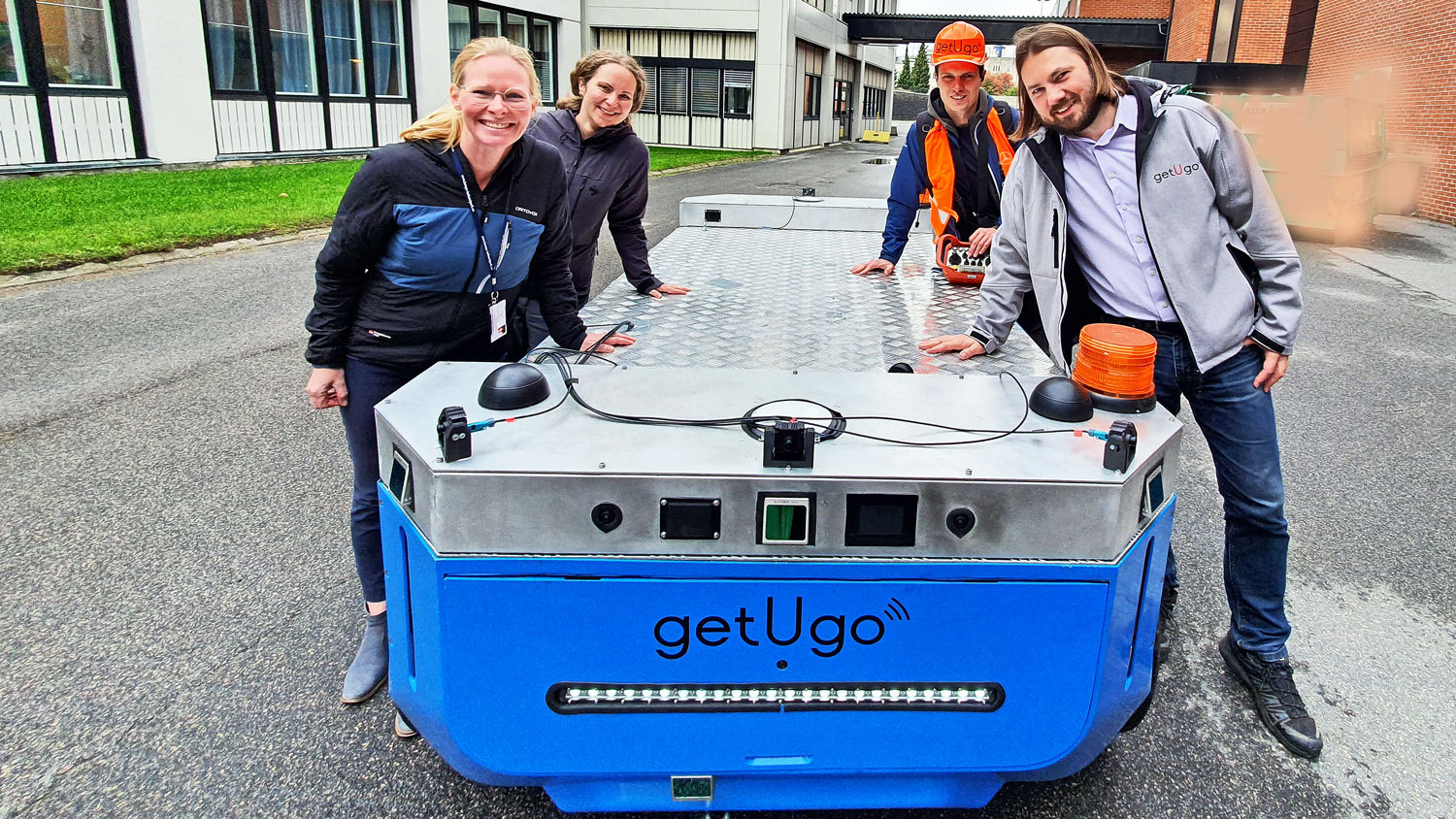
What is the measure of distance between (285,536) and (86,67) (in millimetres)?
15805

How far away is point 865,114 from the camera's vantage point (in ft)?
189

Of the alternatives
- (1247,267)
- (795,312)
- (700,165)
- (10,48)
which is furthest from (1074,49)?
(700,165)

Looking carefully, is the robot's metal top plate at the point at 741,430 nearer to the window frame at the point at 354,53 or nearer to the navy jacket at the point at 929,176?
the navy jacket at the point at 929,176

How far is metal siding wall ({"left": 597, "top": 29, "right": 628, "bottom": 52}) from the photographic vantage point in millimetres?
33900

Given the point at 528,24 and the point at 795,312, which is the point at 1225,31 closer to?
the point at 528,24

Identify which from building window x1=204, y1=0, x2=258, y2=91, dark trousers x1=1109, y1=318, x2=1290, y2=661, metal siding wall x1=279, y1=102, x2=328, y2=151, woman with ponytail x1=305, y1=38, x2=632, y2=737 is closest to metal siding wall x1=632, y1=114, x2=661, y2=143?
metal siding wall x1=279, y1=102, x2=328, y2=151

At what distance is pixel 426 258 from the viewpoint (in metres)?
2.80

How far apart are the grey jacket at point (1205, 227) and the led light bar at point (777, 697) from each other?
3.95ft

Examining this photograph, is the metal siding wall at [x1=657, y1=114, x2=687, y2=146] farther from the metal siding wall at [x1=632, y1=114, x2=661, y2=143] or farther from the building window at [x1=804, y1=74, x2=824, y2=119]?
the building window at [x1=804, y1=74, x2=824, y2=119]

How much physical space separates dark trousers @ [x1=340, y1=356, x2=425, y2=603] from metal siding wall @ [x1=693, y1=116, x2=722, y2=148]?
32.9 meters

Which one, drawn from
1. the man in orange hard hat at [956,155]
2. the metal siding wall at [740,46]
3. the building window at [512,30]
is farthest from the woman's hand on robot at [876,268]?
the metal siding wall at [740,46]

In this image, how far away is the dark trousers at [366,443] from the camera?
2951 mm

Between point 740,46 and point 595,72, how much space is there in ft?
103

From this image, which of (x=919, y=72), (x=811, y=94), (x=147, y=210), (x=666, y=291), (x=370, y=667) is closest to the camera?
(x=370, y=667)
